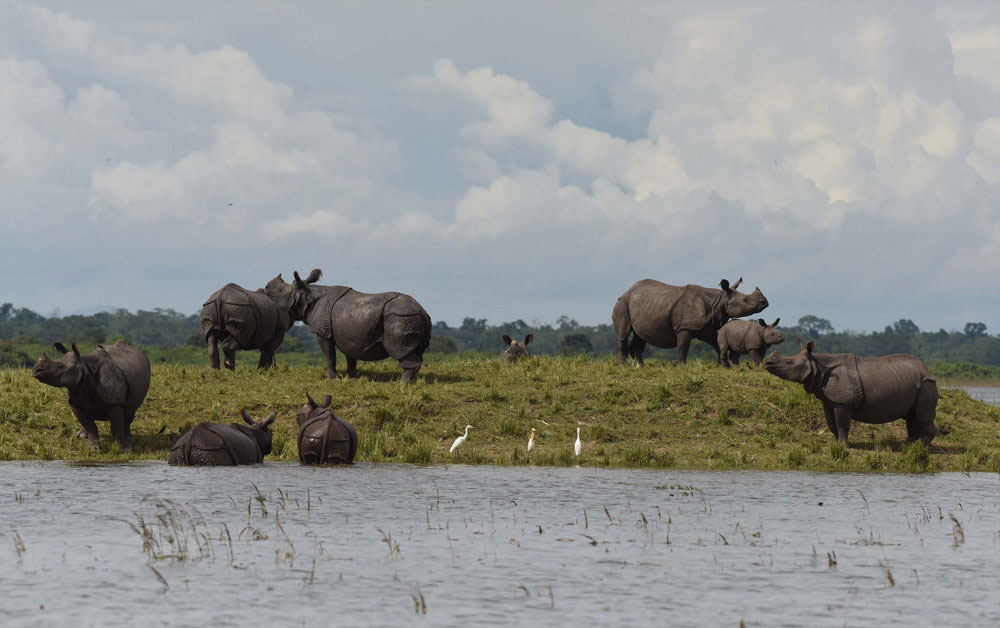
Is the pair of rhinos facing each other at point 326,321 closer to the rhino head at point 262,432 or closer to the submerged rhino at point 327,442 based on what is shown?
the rhino head at point 262,432

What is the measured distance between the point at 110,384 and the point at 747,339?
50.2 ft

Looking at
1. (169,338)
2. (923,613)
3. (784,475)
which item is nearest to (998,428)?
(784,475)

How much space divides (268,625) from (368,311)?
625 inches

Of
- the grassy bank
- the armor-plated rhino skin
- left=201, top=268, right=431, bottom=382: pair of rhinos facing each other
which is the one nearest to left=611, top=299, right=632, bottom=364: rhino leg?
the grassy bank

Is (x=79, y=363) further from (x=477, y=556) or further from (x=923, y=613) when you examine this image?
(x=923, y=613)

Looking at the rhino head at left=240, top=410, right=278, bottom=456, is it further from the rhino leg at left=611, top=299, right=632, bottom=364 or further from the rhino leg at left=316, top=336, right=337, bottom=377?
the rhino leg at left=611, top=299, right=632, bottom=364

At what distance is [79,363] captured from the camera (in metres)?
18.2

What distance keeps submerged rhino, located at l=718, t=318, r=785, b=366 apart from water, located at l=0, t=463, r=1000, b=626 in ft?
33.5

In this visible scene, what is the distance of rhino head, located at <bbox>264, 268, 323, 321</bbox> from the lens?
25328 millimetres

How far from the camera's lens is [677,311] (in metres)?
27.0

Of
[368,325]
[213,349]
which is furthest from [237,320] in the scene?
[368,325]

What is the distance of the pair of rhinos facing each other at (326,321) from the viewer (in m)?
23.7

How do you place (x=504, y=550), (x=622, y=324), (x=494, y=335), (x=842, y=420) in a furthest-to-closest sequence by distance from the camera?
(x=494, y=335) < (x=622, y=324) < (x=842, y=420) < (x=504, y=550)

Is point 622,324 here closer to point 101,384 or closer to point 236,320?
point 236,320
